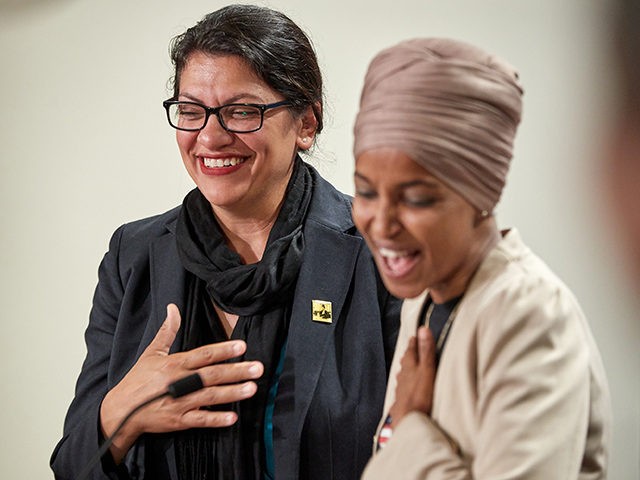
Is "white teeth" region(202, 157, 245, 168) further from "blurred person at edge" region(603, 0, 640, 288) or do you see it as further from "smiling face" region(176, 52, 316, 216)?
"blurred person at edge" region(603, 0, 640, 288)

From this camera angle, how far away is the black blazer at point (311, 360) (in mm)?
1405

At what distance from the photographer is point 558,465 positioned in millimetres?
780

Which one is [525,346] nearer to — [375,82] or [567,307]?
[567,307]

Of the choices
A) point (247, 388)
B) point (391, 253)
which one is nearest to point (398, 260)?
point (391, 253)

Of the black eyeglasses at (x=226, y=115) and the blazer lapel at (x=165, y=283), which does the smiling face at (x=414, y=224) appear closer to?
the black eyeglasses at (x=226, y=115)

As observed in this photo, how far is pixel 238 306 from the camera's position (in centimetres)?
148

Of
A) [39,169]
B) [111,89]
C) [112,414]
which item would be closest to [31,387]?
[39,169]

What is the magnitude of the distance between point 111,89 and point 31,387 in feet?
2.40

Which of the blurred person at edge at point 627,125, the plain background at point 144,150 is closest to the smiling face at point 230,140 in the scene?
the plain background at point 144,150

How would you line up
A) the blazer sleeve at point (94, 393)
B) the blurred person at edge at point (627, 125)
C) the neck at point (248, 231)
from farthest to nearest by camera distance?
the neck at point (248, 231), the blazer sleeve at point (94, 393), the blurred person at edge at point (627, 125)

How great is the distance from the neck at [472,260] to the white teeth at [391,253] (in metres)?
0.05

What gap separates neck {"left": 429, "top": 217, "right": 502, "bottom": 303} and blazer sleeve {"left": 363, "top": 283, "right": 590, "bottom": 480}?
0.13 feet

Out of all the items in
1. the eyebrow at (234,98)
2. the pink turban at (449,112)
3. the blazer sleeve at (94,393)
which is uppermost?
the pink turban at (449,112)

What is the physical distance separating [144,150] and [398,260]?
1.44m
